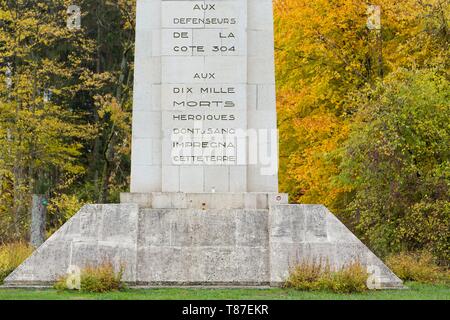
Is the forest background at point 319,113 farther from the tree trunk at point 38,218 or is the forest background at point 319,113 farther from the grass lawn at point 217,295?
the grass lawn at point 217,295

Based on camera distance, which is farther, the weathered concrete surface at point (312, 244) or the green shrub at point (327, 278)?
the weathered concrete surface at point (312, 244)

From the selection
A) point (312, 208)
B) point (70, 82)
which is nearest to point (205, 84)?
point (312, 208)

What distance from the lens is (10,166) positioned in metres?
29.1

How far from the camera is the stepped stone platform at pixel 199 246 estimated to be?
15.0m

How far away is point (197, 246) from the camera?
49.6ft

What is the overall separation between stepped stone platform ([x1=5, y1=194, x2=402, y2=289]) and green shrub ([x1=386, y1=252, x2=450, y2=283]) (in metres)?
1.95

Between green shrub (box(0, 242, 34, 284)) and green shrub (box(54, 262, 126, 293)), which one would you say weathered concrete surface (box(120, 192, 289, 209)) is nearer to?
green shrub (box(54, 262, 126, 293))

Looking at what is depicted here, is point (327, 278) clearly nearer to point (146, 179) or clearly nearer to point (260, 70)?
point (146, 179)

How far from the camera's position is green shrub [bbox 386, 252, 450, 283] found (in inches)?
659

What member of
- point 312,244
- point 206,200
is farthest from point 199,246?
point 312,244

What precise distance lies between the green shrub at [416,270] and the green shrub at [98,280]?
5937mm

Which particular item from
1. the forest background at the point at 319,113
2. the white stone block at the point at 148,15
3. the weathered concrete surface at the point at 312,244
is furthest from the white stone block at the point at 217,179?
the forest background at the point at 319,113

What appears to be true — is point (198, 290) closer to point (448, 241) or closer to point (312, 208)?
point (312, 208)

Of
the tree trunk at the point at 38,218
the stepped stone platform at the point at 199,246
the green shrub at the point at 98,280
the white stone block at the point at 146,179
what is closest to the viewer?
the green shrub at the point at 98,280
